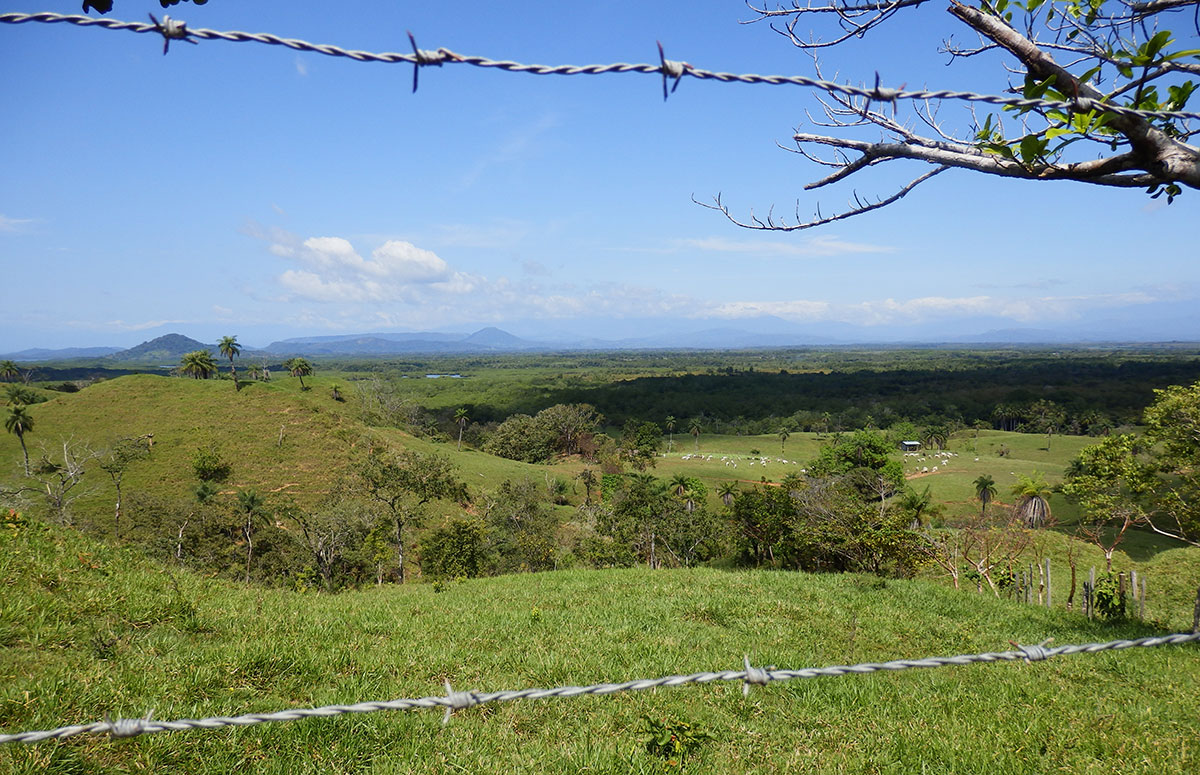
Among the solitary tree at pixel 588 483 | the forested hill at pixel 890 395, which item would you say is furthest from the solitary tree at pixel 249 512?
the forested hill at pixel 890 395

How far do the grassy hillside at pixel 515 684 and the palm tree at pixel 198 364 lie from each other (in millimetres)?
77989

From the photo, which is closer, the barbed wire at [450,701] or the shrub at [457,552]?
the barbed wire at [450,701]

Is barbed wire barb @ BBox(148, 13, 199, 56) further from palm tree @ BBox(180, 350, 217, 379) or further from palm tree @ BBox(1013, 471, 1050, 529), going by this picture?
palm tree @ BBox(180, 350, 217, 379)

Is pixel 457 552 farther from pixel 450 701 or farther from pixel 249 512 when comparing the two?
pixel 450 701

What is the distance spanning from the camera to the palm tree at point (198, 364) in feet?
231

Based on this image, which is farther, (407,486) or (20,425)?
(20,425)

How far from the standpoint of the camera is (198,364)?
235ft

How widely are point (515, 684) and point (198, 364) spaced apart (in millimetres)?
85262

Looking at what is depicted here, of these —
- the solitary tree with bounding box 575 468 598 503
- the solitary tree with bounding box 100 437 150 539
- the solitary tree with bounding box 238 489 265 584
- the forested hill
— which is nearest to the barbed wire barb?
the solitary tree with bounding box 238 489 265 584

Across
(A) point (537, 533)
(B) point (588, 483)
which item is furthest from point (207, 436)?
(B) point (588, 483)

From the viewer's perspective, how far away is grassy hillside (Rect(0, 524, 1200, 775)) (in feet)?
12.1

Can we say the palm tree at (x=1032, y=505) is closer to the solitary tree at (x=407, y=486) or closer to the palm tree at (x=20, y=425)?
the solitary tree at (x=407, y=486)

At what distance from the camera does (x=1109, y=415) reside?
11506 cm

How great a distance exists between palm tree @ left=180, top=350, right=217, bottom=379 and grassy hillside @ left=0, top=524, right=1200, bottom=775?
78.0 meters
